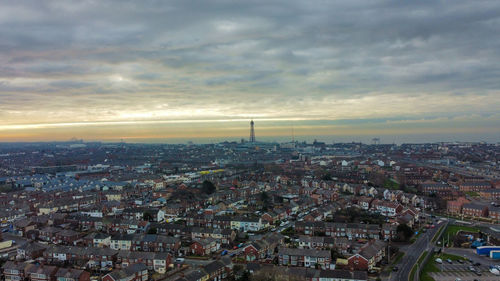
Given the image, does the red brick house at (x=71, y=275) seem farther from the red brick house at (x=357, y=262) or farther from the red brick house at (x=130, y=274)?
the red brick house at (x=357, y=262)

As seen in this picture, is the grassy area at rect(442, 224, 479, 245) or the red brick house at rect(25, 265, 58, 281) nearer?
the red brick house at rect(25, 265, 58, 281)

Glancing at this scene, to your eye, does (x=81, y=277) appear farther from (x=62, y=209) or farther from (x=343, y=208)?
(x=343, y=208)

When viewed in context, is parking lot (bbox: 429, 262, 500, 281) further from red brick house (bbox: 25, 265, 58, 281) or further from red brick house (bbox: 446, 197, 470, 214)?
red brick house (bbox: 25, 265, 58, 281)

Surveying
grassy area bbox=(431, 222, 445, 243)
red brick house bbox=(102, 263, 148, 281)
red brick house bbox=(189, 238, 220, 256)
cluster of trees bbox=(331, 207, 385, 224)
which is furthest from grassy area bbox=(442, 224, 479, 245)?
red brick house bbox=(102, 263, 148, 281)

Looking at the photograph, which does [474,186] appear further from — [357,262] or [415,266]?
[357,262]

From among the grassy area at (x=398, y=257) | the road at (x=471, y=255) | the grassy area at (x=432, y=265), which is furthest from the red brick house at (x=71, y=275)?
the road at (x=471, y=255)

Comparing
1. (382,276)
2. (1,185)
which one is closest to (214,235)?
(382,276)

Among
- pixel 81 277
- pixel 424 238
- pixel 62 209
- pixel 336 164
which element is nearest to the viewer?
pixel 81 277

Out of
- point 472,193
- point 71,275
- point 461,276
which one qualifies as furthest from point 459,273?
point 472,193

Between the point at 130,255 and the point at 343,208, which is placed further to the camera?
the point at 343,208
